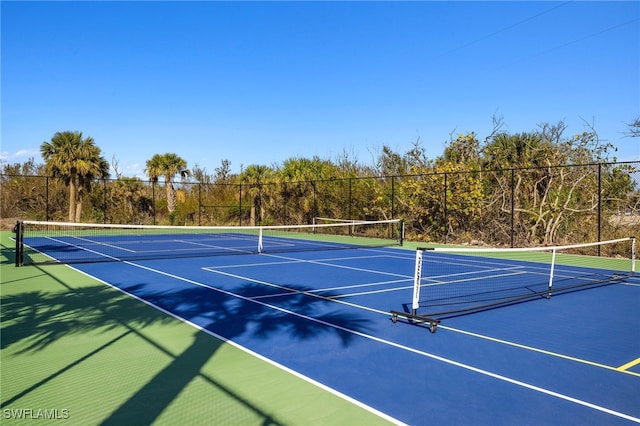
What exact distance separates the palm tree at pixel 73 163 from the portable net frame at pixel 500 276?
67.9 feet

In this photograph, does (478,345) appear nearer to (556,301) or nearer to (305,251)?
(556,301)

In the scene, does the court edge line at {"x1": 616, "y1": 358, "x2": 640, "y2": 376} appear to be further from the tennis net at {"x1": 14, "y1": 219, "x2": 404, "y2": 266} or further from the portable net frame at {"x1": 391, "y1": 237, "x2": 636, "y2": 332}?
the tennis net at {"x1": 14, "y1": 219, "x2": 404, "y2": 266}

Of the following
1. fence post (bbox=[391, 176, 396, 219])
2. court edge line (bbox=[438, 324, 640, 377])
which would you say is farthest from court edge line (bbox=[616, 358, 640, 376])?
fence post (bbox=[391, 176, 396, 219])

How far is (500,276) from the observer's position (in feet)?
41.0

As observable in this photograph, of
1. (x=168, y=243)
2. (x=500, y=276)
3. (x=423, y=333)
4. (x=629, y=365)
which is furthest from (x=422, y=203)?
(x=629, y=365)

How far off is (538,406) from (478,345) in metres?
1.92

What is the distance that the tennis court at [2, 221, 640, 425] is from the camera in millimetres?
4547

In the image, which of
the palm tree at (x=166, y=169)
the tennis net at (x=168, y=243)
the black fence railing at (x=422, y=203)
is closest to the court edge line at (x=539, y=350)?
the tennis net at (x=168, y=243)

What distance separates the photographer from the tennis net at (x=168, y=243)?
49.8ft

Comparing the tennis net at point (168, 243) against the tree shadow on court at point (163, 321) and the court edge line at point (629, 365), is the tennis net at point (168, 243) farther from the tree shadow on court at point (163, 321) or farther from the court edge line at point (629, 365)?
the court edge line at point (629, 365)

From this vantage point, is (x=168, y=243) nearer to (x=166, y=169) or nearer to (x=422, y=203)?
(x=422, y=203)

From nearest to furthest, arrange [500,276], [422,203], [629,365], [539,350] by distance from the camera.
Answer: [629,365] → [539,350] → [500,276] → [422,203]

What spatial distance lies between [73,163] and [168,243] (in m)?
10.8

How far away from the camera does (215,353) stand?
19.1 ft
